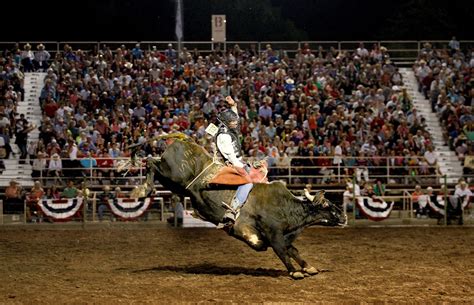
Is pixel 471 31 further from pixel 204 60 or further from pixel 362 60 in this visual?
pixel 204 60

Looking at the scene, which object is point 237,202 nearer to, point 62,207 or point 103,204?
point 103,204

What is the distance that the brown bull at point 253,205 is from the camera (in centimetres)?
1084

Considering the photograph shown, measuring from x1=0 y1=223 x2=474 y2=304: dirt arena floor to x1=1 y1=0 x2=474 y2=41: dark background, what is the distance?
28.5 m

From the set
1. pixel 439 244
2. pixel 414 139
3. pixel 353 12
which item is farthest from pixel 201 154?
pixel 353 12

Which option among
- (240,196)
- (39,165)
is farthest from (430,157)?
(240,196)

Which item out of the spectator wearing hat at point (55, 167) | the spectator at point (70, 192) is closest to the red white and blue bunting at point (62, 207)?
the spectator at point (70, 192)

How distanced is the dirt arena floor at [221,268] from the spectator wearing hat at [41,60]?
1160cm

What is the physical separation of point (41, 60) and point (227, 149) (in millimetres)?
18736

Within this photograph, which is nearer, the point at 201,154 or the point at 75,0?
the point at 201,154

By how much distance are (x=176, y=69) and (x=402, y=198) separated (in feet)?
33.2

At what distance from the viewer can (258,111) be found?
24797 mm

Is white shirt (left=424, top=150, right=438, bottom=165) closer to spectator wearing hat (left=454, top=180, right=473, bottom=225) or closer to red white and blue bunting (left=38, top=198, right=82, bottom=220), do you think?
spectator wearing hat (left=454, top=180, right=473, bottom=225)

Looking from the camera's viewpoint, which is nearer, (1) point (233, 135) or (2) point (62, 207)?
(1) point (233, 135)

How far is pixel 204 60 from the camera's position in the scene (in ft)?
93.2
